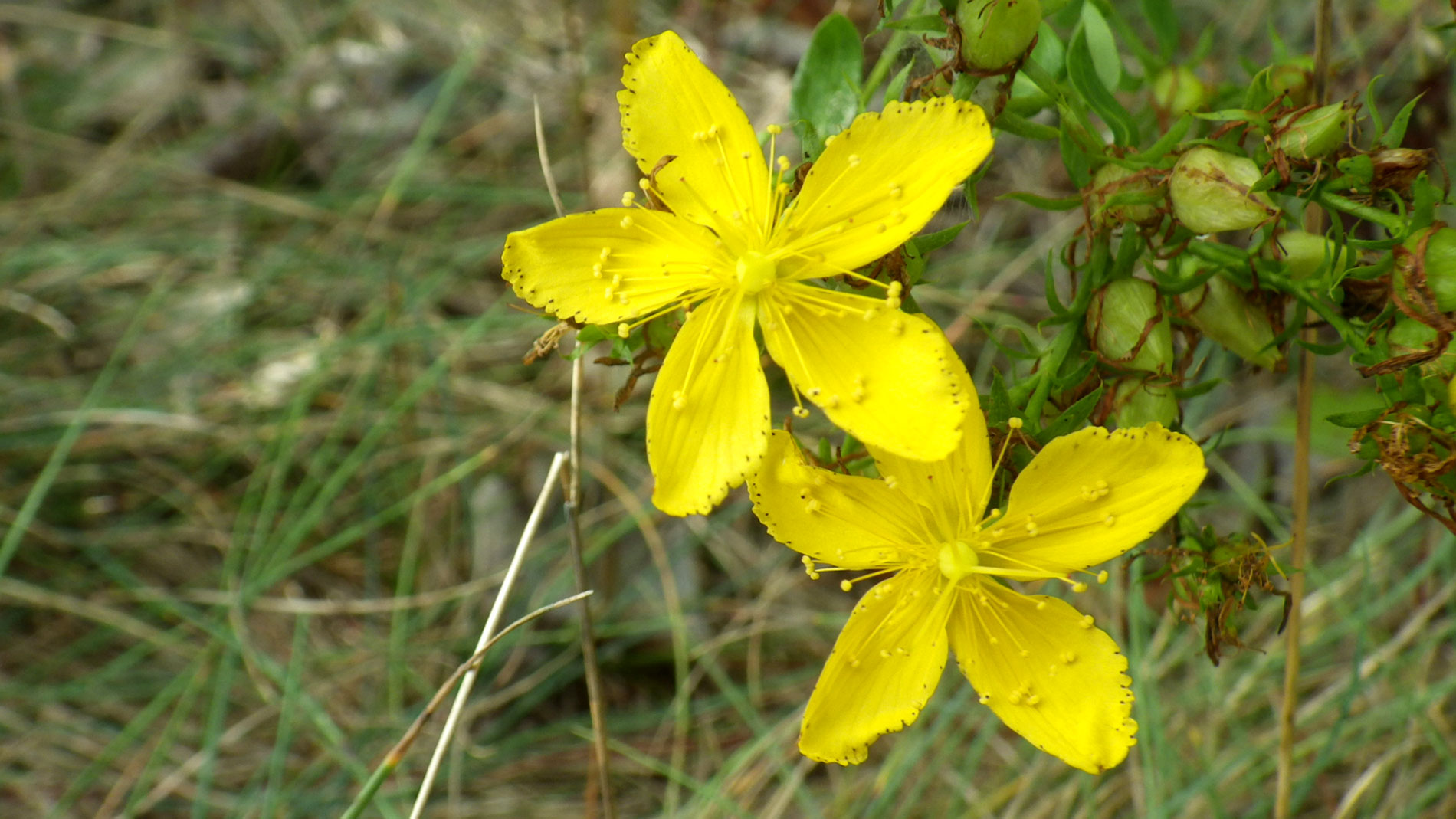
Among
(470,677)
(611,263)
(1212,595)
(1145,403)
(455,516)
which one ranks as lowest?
(455,516)

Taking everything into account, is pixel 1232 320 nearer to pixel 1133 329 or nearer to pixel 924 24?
pixel 1133 329

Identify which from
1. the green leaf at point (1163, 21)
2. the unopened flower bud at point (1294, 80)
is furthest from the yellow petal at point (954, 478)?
the green leaf at point (1163, 21)

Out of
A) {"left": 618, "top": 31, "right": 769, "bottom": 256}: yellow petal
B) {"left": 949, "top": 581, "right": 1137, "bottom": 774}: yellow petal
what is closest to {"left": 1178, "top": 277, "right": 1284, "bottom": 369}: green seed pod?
{"left": 949, "top": 581, "right": 1137, "bottom": 774}: yellow petal

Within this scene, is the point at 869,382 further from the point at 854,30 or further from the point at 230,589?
the point at 230,589

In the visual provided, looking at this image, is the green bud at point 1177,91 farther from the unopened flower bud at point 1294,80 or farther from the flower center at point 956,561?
the flower center at point 956,561

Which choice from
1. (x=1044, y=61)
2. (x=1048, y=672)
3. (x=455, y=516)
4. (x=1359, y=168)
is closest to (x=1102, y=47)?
(x=1044, y=61)

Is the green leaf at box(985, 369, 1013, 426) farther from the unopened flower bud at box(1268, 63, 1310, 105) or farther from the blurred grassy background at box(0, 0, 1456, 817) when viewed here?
the blurred grassy background at box(0, 0, 1456, 817)

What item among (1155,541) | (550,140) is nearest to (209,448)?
(550,140)
